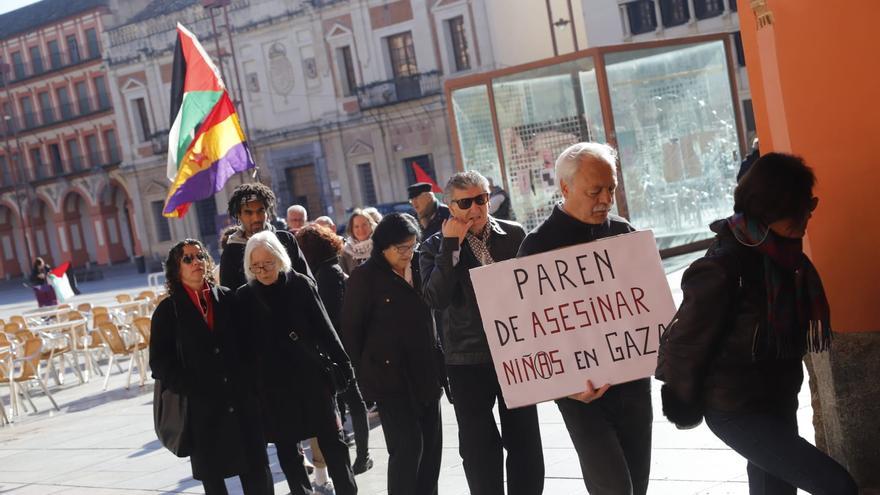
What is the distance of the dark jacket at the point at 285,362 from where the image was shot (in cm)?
670

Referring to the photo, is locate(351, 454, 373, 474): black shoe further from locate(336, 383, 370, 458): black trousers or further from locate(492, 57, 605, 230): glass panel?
locate(492, 57, 605, 230): glass panel

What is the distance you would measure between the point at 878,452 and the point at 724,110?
44.6 feet

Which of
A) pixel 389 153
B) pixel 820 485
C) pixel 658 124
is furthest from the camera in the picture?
pixel 389 153

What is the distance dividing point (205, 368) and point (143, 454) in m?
4.36

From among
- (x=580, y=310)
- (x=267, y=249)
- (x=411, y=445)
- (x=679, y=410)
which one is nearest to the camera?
(x=679, y=410)

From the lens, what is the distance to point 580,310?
4805mm

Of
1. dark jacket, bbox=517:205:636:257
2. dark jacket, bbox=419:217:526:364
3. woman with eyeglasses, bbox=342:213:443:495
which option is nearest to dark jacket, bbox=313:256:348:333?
woman with eyeglasses, bbox=342:213:443:495

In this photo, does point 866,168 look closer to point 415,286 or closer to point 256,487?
point 415,286

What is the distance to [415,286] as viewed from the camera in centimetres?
615

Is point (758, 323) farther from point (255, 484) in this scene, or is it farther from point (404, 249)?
point (255, 484)

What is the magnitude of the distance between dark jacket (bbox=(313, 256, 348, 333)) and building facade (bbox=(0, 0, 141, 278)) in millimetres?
58624

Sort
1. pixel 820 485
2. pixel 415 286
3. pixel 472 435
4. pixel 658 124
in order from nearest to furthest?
pixel 820 485 → pixel 472 435 → pixel 415 286 → pixel 658 124

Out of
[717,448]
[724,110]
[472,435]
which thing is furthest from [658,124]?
[472,435]

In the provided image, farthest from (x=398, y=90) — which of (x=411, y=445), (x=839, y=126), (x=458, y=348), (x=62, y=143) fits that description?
(x=839, y=126)
